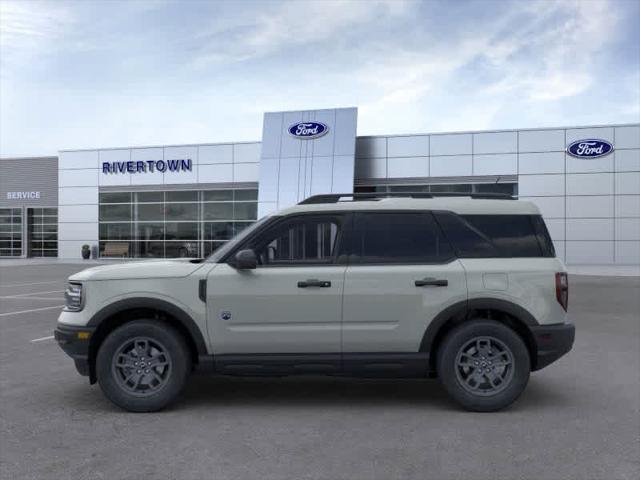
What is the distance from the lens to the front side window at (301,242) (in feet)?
18.2

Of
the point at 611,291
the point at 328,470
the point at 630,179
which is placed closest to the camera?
the point at 328,470

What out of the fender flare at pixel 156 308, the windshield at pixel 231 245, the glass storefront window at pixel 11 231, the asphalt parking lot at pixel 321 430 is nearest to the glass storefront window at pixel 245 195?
the glass storefront window at pixel 11 231

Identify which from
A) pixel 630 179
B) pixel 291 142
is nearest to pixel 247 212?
pixel 291 142

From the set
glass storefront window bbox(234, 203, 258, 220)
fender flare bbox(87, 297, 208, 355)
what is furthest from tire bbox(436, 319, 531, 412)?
glass storefront window bbox(234, 203, 258, 220)

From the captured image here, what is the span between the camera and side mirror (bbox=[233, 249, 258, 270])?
207 inches

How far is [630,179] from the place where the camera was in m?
30.1

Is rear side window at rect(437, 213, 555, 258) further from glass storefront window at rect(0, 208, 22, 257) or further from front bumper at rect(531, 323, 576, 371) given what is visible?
glass storefront window at rect(0, 208, 22, 257)

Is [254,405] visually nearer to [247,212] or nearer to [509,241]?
[509,241]

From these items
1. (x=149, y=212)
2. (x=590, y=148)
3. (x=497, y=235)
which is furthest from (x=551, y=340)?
(x=149, y=212)

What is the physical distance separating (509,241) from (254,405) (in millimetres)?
2738

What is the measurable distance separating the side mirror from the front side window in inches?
9.2

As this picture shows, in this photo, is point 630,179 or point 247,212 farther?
point 247,212

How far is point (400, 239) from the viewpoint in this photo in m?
5.61

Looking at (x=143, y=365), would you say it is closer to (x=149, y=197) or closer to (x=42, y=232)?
(x=149, y=197)
